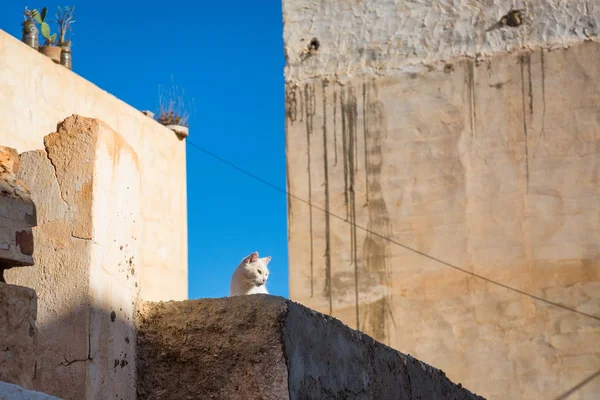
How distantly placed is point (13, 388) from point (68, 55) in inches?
327

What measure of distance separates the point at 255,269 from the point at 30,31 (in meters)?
4.42

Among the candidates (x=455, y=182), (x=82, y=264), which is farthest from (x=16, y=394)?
(x=455, y=182)

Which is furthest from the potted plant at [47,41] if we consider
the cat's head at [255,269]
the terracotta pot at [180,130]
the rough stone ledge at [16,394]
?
the rough stone ledge at [16,394]

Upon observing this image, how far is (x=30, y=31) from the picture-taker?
379 inches

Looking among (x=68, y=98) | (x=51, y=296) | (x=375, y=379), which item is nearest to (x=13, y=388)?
(x=51, y=296)

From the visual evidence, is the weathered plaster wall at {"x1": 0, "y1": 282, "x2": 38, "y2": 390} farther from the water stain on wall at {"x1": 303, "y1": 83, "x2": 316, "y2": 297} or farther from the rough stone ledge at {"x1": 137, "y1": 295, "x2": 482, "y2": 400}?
the water stain on wall at {"x1": 303, "y1": 83, "x2": 316, "y2": 297}

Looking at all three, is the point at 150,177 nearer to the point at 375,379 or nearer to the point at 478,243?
the point at 478,243

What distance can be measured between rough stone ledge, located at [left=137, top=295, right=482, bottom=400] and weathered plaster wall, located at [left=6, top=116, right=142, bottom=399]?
9 centimetres

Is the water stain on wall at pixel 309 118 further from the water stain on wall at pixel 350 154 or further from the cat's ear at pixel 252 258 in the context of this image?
the cat's ear at pixel 252 258

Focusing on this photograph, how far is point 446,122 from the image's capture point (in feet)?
33.4

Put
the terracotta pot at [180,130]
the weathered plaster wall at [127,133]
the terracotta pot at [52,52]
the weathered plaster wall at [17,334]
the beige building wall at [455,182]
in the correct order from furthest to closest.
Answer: the terracotta pot at [180,130] < the beige building wall at [455,182] < the terracotta pot at [52,52] < the weathered plaster wall at [127,133] < the weathered plaster wall at [17,334]

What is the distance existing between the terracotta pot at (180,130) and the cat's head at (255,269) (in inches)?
197

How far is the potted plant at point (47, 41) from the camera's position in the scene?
31.2 ft

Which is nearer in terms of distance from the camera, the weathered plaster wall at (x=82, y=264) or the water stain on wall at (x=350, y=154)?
the weathered plaster wall at (x=82, y=264)
